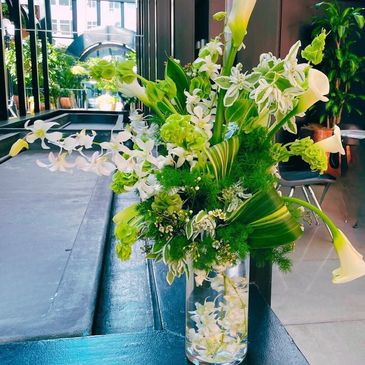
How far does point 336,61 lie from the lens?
17.4ft

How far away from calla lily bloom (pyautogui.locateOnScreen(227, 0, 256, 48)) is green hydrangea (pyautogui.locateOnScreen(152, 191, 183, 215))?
25 centimetres

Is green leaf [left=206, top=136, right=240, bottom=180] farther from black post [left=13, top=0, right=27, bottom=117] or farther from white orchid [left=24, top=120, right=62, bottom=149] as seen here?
black post [left=13, top=0, right=27, bottom=117]

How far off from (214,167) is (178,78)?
0.17 m

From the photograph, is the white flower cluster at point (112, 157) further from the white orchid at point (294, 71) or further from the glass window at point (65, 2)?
the glass window at point (65, 2)

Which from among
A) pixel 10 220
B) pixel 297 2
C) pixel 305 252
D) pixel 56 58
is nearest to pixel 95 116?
pixel 56 58

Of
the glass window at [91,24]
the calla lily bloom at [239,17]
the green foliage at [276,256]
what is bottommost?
the green foliage at [276,256]

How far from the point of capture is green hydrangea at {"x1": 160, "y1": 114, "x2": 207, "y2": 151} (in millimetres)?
584

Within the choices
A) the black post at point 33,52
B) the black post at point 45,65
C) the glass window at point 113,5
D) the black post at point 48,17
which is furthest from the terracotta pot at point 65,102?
the glass window at point 113,5

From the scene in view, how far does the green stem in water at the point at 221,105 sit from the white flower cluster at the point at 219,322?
227 millimetres

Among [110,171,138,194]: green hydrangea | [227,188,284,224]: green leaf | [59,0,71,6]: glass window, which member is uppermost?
[59,0,71,6]: glass window

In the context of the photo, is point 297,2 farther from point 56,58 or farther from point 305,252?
A: point 56,58

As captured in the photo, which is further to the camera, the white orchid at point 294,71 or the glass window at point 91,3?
the glass window at point 91,3

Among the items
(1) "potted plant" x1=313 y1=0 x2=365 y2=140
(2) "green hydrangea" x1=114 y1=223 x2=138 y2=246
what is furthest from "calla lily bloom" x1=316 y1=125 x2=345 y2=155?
(1) "potted plant" x1=313 y1=0 x2=365 y2=140

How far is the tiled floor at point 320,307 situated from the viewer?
1.96m
